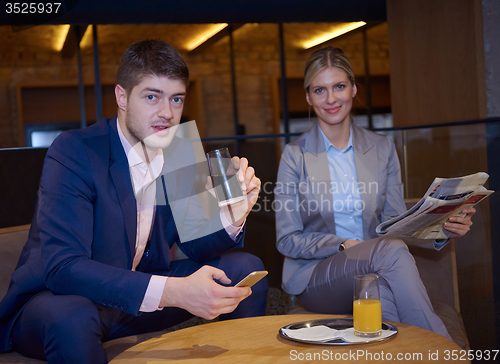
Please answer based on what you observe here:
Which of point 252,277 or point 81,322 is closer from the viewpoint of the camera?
point 252,277

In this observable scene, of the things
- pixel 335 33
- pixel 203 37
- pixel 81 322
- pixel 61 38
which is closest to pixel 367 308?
pixel 81 322

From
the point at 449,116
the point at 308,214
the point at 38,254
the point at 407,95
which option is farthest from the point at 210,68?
the point at 38,254

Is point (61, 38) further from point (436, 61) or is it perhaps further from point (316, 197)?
point (316, 197)

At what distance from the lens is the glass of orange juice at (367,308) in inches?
46.5

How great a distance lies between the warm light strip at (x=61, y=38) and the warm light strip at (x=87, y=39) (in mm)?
185

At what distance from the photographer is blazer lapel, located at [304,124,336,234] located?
2.02m

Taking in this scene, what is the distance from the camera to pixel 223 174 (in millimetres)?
1292

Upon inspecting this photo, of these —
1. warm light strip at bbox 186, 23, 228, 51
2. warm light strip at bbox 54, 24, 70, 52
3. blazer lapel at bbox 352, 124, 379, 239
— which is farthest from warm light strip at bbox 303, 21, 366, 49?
blazer lapel at bbox 352, 124, 379, 239

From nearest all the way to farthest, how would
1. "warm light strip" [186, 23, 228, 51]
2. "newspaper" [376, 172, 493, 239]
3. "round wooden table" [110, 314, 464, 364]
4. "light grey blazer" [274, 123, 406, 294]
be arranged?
"round wooden table" [110, 314, 464, 364] < "newspaper" [376, 172, 493, 239] < "light grey blazer" [274, 123, 406, 294] < "warm light strip" [186, 23, 228, 51]

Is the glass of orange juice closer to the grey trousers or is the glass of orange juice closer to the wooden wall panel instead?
the grey trousers

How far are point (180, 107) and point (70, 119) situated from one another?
4.94 metres

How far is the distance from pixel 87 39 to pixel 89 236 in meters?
4.87

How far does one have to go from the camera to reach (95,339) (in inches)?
51.1

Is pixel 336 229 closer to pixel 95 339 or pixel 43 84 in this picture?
pixel 95 339
